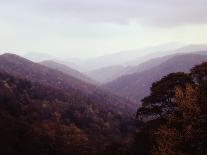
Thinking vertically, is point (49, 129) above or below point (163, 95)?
below

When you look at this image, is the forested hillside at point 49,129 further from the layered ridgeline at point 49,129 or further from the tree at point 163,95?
the tree at point 163,95

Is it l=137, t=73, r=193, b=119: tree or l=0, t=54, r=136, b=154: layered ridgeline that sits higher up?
l=137, t=73, r=193, b=119: tree

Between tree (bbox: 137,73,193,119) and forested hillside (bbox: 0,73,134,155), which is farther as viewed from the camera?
forested hillside (bbox: 0,73,134,155)

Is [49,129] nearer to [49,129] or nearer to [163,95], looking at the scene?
[49,129]

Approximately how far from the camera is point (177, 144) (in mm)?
36469

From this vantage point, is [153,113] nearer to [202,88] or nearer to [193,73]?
[193,73]

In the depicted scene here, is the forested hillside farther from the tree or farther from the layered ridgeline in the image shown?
the tree

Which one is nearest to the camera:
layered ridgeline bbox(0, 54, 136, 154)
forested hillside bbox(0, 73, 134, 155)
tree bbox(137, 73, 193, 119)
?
tree bbox(137, 73, 193, 119)

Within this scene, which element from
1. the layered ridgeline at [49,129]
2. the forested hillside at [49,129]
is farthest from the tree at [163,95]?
the layered ridgeline at [49,129]

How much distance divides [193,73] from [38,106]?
470ft

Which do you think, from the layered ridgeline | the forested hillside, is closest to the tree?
the forested hillside

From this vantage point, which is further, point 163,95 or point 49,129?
point 49,129

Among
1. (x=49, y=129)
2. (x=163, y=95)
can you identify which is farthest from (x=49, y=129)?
(x=163, y=95)

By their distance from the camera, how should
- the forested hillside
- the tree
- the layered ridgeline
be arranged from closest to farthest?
the tree
the forested hillside
the layered ridgeline
